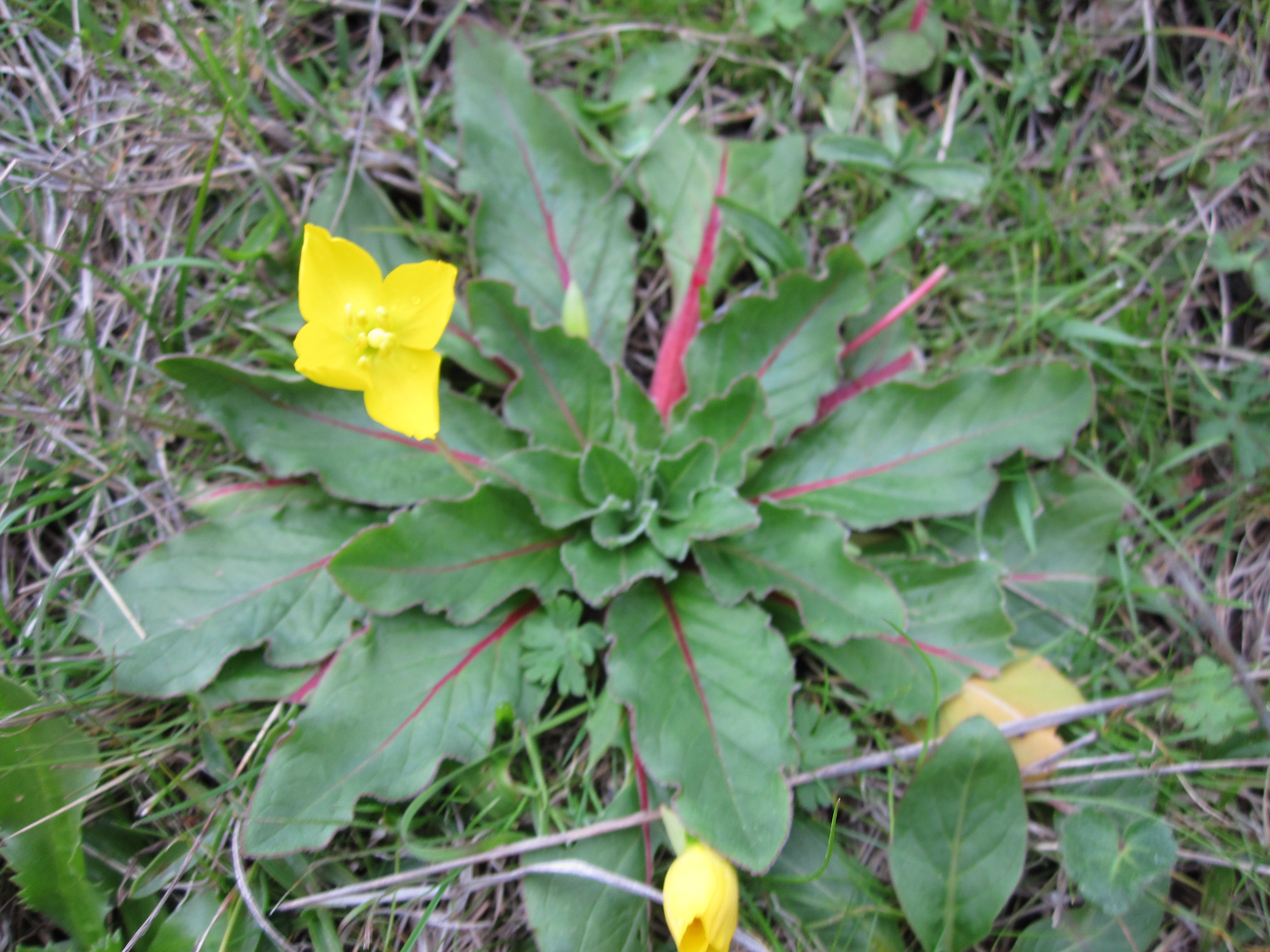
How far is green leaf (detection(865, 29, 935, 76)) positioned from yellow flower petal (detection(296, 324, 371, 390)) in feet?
7.60

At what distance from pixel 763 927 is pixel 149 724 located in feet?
6.12

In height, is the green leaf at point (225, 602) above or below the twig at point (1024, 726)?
above

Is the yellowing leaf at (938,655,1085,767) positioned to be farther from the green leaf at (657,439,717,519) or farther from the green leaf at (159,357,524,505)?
the green leaf at (159,357,524,505)

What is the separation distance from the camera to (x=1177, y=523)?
9.10 ft

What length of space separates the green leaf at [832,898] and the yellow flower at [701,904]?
328mm

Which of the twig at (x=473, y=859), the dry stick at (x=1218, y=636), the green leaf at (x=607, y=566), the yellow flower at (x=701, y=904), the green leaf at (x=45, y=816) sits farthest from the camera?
the green leaf at (x=607, y=566)

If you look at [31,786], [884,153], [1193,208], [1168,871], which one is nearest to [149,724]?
[31,786]

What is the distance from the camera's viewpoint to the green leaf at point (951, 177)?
2.84m

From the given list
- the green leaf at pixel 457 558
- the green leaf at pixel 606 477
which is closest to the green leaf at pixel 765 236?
the green leaf at pixel 606 477

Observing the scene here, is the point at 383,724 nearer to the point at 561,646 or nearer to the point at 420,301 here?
the point at 561,646

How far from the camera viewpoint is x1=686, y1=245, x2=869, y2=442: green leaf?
253cm

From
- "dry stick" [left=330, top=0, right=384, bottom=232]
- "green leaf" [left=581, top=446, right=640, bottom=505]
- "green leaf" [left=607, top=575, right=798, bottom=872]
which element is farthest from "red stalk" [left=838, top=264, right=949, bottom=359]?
"dry stick" [left=330, top=0, right=384, bottom=232]

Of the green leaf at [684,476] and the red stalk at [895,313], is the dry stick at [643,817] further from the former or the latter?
the red stalk at [895,313]

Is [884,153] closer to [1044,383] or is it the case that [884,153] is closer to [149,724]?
[1044,383]
